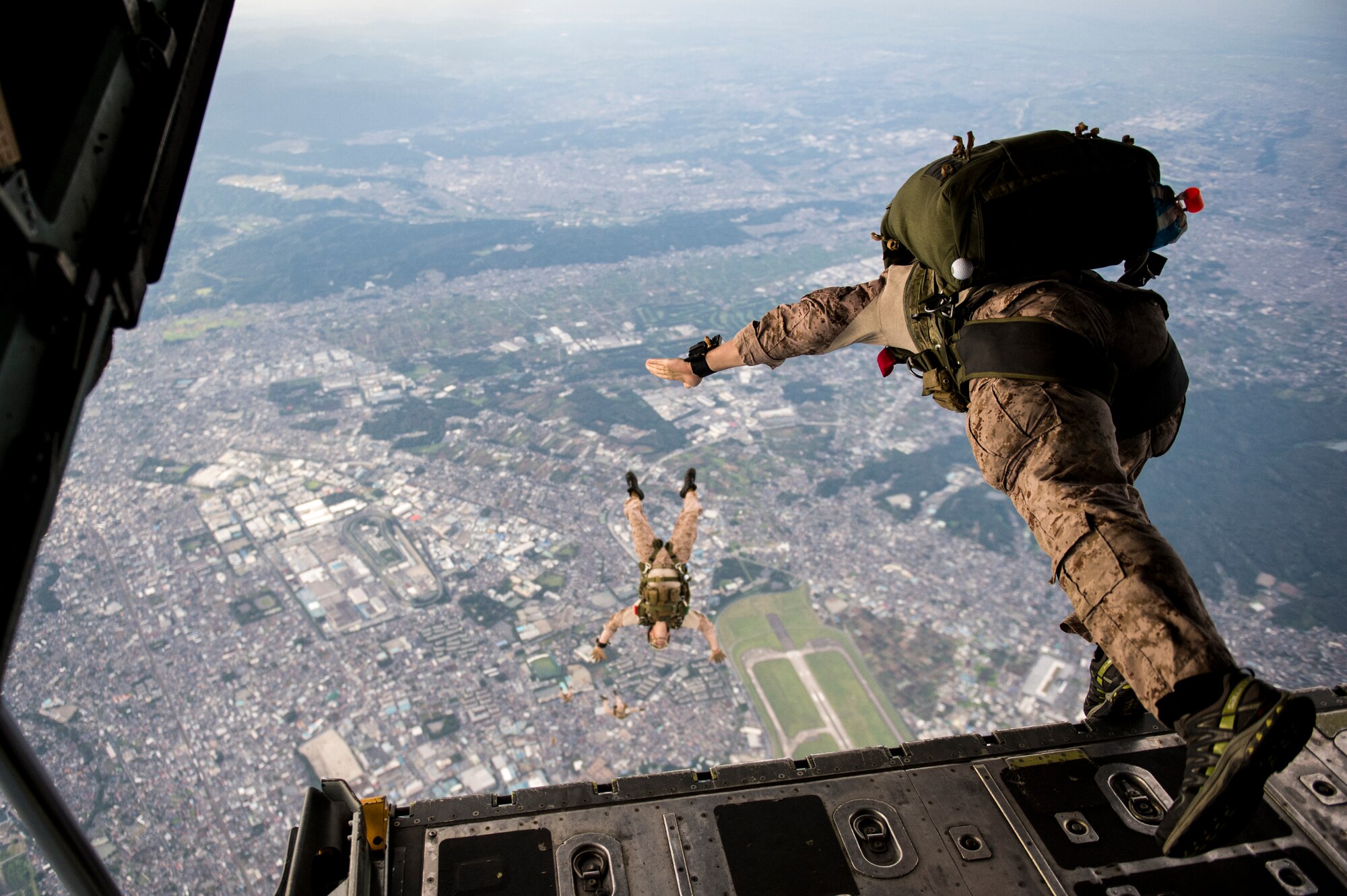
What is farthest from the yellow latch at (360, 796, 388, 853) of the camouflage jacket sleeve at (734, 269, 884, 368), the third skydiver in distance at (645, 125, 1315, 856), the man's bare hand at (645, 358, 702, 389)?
the third skydiver in distance at (645, 125, 1315, 856)

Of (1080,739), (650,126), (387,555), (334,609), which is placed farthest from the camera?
(650,126)

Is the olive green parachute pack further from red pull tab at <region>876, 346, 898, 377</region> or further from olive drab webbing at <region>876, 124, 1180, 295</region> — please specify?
red pull tab at <region>876, 346, 898, 377</region>

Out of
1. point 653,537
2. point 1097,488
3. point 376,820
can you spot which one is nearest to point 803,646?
point 653,537

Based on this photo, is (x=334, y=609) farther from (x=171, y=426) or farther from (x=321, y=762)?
(x=171, y=426)

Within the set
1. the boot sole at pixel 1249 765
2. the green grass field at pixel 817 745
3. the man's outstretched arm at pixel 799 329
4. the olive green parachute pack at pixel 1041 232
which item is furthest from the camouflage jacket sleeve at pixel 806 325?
the green grass field at pixel 817 745

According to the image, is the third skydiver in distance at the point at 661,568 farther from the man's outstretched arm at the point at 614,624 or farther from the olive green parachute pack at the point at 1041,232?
the olive green parachute pack at the point at 1041,232

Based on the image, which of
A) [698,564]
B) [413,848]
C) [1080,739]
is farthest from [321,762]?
[1080,739]

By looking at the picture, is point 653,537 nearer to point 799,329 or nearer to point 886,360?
point 799,329
